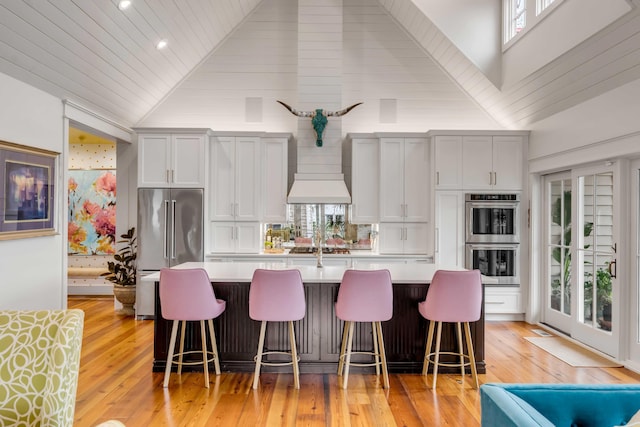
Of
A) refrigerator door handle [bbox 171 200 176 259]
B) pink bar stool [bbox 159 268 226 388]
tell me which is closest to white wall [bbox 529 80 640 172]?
pink bar stool [bbox 159 268 226 388]

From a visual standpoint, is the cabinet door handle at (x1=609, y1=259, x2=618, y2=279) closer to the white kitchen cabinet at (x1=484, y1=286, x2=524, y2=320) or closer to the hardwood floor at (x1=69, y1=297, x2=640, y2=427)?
the hardwood floor at (x1=69, y1=297, x2=640, y2=427)

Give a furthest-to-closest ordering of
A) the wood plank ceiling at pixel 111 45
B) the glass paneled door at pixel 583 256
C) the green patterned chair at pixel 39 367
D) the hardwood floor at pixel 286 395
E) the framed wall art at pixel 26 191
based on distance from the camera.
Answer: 1. the glass paneled door at pixel 583 256
2. the framed wall art at pixel 26 191
3. the wood plank ceiling at pixel 111 45
4. the hardwood floor at pixel 286 395
5. the green patterned chair at pixel 39 367

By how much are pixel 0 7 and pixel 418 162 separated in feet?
15.9

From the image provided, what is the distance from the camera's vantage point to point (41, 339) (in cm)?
198

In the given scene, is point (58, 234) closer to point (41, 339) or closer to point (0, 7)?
point (0, 7)

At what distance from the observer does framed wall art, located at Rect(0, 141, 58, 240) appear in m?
3.87

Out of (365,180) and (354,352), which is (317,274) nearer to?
(354,352)

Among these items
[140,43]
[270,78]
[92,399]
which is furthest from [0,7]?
[270,78]

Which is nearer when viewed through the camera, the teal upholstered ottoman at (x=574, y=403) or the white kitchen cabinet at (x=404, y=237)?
the teal upholstered ottoman at (x=574, y=403)

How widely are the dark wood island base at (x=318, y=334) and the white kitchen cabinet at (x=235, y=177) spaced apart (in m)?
2.32

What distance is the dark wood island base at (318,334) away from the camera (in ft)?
12.9

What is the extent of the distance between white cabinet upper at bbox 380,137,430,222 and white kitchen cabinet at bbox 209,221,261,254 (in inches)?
71.9

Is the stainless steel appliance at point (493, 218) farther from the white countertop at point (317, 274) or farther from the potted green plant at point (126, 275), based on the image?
the potted green plant at point (126, 275)

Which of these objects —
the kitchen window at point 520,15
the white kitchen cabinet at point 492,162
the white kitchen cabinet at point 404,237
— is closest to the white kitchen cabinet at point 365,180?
the white kitchen cabinet at point 404,237
